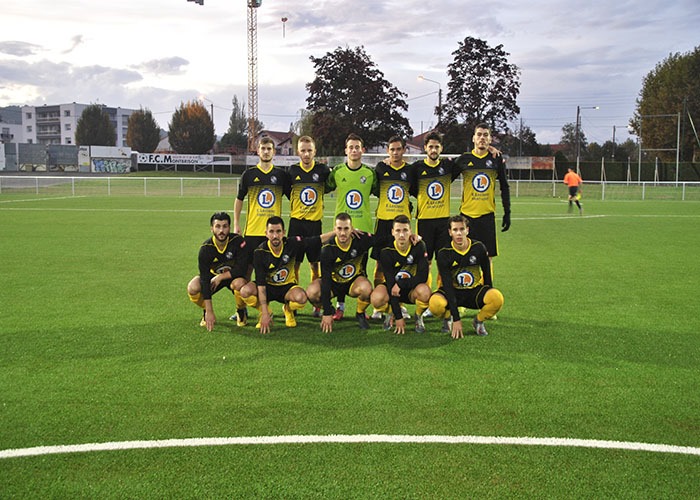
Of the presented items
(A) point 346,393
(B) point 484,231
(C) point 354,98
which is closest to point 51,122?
(C) point 354,98

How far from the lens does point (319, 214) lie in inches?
270

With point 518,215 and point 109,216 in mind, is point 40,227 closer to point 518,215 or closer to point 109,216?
point 109,216

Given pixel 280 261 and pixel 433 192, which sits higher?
pixel 433 192

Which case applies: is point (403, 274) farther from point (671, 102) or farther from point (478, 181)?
point (671, 102)

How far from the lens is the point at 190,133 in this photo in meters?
72.6

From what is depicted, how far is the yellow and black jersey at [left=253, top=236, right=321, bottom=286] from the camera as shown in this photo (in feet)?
20.4

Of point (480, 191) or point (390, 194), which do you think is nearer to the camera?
point (390, 194)

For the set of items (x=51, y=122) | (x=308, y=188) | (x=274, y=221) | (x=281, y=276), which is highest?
(x=51, y=122)

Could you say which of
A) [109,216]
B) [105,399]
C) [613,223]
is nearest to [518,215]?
[613,223]

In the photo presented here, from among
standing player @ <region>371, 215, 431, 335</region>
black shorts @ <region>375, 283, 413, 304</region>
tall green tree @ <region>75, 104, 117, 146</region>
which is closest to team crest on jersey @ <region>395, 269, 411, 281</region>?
standing player @ <region>371, 215, 431, 335</region>

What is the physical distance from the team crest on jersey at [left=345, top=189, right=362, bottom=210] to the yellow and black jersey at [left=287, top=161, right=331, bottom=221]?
39cm

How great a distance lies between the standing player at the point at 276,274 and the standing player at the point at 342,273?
0.22 metres

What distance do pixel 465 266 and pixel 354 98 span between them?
40.5m

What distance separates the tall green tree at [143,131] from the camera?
7888 cm
